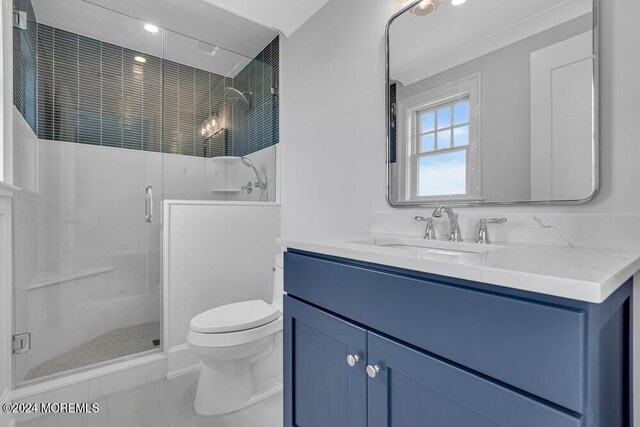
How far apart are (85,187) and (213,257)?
88 cm

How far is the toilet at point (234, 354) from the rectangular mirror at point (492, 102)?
0.96 metres

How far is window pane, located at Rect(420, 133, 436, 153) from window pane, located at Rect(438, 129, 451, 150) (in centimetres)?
3

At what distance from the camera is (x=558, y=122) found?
99 cm

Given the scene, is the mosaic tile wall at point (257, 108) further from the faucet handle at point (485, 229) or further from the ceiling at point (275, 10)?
the faucet handle at point (485, 229)

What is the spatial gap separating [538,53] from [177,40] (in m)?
2.26

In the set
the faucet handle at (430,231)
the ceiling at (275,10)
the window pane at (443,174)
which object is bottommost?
the faucet handle at (430,231)

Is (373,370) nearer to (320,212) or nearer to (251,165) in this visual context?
(320,212)

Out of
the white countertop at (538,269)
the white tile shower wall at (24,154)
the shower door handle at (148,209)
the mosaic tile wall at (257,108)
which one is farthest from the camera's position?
the mosaic tile wall at (257,108)

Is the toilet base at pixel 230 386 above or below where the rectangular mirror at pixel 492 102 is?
below

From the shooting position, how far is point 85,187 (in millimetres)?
1915

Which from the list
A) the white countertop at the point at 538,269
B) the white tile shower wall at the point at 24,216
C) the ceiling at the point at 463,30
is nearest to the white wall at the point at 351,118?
the ceiling at the point at 463,30

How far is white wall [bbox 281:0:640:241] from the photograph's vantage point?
878 mm

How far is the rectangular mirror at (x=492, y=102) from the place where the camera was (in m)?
0.96

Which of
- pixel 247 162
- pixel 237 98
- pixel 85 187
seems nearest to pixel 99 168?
pixel 85 187
